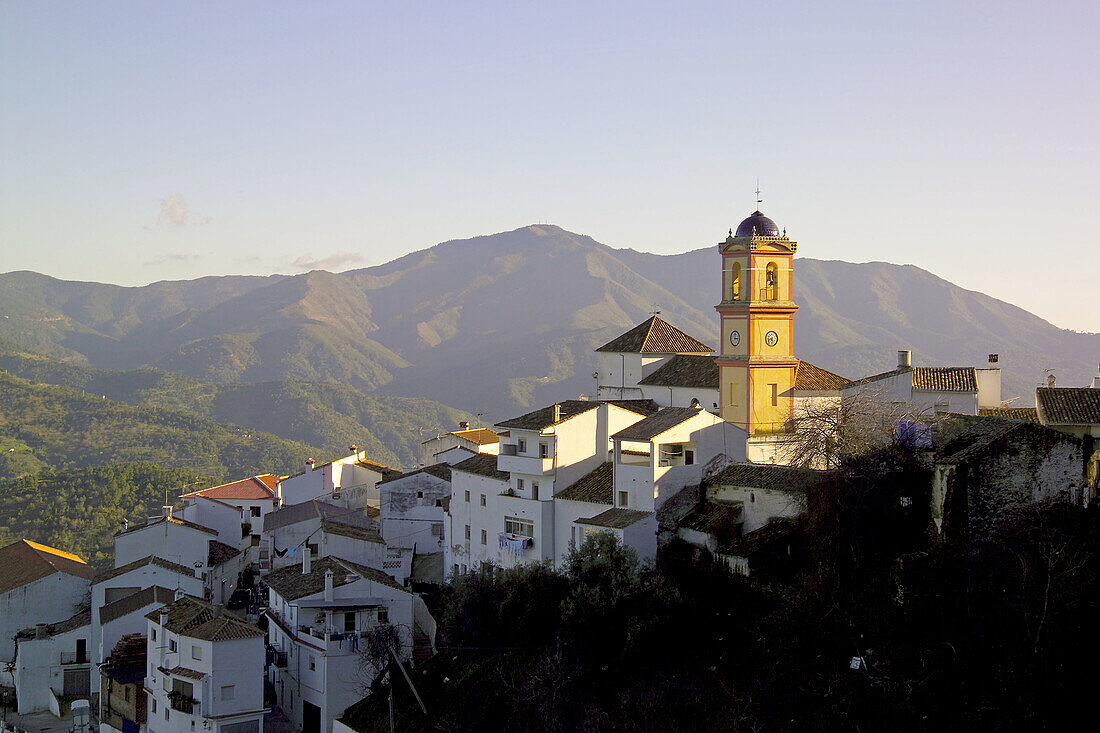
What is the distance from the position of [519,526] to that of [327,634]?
759 centimetres

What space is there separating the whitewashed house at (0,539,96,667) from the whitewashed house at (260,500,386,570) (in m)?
8.22

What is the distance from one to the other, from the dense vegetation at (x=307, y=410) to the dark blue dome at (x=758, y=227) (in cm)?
12452

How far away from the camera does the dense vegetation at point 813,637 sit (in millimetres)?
23812

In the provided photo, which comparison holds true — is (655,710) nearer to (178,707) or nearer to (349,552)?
(178,707)

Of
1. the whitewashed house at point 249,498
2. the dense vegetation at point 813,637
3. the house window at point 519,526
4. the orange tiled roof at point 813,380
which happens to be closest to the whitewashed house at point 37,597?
the whitewashed house at point 249,498

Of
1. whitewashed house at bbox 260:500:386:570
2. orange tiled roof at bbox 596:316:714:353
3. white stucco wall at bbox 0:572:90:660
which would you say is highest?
orange tiled roof at bbox 596:316:714:353

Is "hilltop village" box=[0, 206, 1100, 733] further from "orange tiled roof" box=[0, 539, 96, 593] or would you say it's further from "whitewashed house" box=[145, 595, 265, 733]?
"orange tiled roof" box=[0, 539, 96, 593]

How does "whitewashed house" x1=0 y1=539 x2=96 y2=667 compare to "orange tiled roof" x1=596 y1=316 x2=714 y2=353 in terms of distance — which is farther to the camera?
"orange tiled roof" x1=596 y1=316 x2=714 y2=353

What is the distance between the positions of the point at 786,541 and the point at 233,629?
17.0 m

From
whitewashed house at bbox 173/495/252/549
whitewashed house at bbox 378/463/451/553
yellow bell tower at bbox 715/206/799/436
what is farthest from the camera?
whitewashed house at bbox 173/495/252/549

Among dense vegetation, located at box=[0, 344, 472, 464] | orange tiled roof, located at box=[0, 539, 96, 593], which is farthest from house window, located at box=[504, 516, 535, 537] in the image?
dense vegetation, located at box=[0, 344, 472, 464]

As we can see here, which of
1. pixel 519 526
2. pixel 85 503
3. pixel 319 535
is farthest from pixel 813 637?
pixel 85 503

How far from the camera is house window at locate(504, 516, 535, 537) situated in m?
38.3

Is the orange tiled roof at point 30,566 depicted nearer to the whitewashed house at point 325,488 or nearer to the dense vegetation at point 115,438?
the whitewashed house at point 325,488
